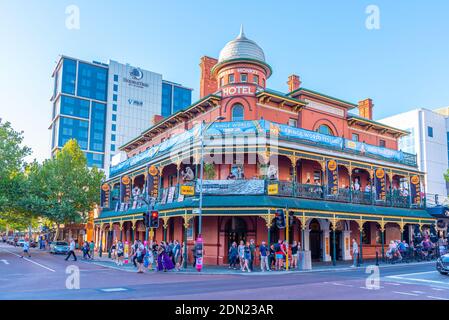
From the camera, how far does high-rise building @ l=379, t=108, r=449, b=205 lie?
2466 inches

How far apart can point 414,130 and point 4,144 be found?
2202 inches

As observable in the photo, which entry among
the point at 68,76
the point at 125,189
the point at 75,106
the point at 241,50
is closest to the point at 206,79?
the point at 241,50

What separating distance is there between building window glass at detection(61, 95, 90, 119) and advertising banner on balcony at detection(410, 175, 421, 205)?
287 feet

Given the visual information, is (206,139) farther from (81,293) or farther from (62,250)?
(62,250)

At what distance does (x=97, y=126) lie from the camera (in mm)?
104875

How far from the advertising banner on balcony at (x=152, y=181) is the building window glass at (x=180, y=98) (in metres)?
89.5

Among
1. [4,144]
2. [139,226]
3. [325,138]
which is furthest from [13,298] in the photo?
[4,144]

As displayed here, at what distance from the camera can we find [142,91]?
108 metres

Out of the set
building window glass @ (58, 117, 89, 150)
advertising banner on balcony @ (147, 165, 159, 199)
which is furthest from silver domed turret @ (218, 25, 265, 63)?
building window glass @ (58, 117, 89, 150)

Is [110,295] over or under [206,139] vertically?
under

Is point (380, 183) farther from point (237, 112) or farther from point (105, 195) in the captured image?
point (105, 195)

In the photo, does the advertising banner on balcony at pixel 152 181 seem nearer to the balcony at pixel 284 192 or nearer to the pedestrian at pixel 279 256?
the balcony at pixel 284 192

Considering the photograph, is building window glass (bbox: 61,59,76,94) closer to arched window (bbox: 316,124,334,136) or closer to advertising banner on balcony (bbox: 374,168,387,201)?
arched window (bbox: 316,124,334,136)

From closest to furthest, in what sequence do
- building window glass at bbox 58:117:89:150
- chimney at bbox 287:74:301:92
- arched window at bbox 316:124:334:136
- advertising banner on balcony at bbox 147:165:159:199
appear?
advertising banner on balcony at bbox 147:165:159:199, arched window at bbox 316:124:334:136, chimney at bbox 287:74:301:92, building window glass at bbox 58:117:89:150
